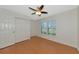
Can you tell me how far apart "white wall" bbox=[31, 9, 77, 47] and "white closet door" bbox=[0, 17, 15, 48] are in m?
0.85

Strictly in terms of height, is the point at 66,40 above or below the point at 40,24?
below

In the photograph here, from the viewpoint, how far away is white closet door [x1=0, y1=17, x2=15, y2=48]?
6.82 ft

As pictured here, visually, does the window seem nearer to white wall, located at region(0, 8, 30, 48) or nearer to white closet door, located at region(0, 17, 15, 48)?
white wall, located at region(0, 8, 30, 48)

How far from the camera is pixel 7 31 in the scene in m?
2.41

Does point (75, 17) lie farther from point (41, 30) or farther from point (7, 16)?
point (7, 16)

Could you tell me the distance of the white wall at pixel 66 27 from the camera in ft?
5.35

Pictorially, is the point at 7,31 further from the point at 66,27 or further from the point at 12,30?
the point at 66,27

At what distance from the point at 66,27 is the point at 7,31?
62.0 inches

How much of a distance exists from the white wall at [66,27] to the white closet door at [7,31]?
0.85 meters

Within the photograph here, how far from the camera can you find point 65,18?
1.82m
